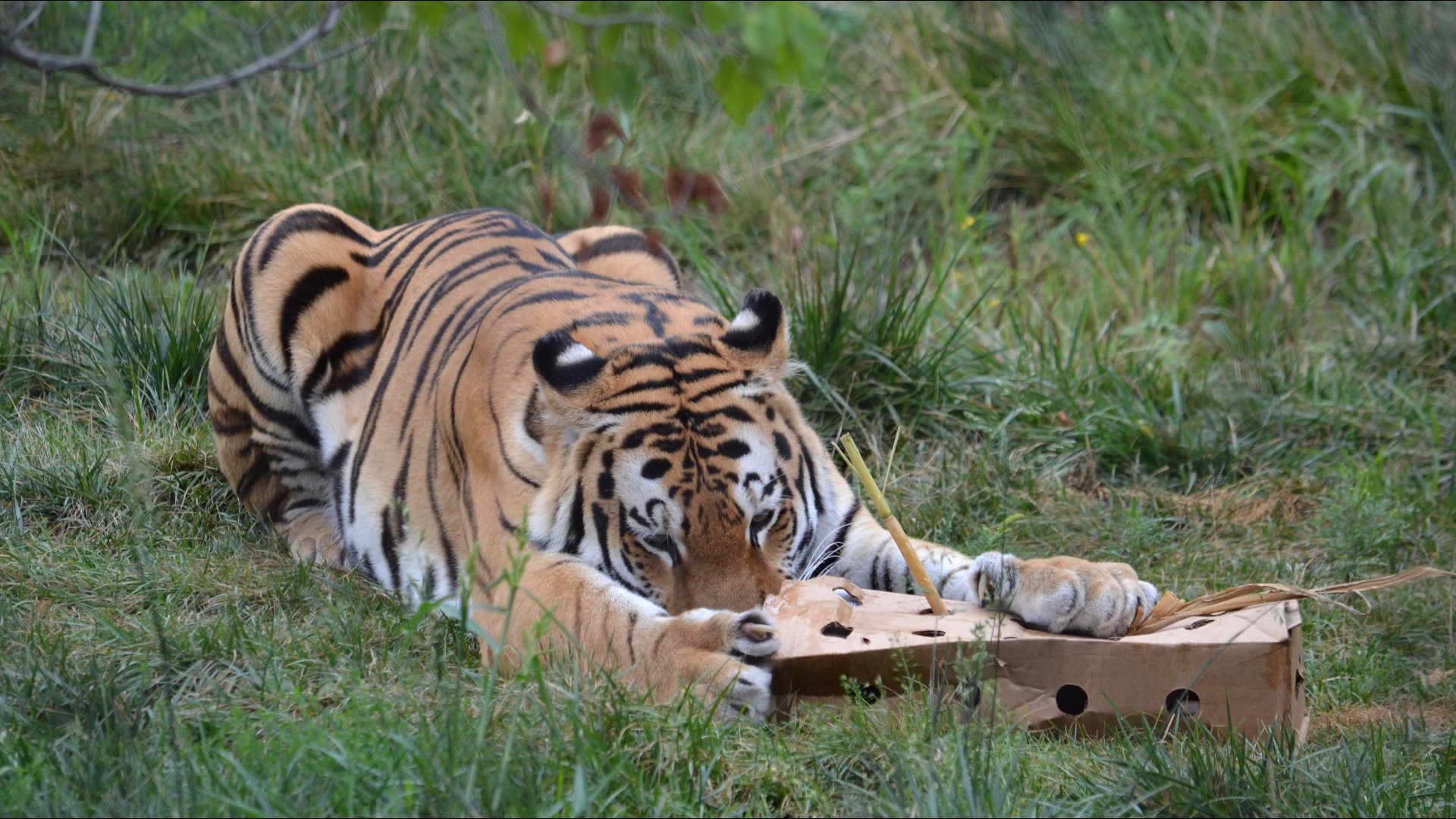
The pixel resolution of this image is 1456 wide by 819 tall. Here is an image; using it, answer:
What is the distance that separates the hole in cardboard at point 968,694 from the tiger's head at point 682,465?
534 mm

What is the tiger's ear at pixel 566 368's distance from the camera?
3295 millimetres

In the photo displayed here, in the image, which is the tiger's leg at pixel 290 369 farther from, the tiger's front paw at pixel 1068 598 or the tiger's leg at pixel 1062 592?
the tiger's front paw at pixel 1068 598

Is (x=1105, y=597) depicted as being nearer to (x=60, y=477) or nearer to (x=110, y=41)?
(x=60, y=477)

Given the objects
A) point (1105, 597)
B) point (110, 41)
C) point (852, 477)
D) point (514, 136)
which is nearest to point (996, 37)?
point (514, 136)

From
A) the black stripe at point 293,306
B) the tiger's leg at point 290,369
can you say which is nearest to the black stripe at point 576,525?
the tiger's leg at point 290,369

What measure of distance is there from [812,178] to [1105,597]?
4.72m

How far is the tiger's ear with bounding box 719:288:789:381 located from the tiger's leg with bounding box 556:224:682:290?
1.32 m

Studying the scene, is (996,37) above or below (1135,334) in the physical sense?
above

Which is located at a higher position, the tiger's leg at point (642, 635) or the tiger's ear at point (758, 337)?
the tiger's ear at point (758, 337)

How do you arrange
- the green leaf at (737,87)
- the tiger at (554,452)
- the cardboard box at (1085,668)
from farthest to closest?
the tiger at (554,452), the cardboard box at (1085,668), the green leaf at (737,87)

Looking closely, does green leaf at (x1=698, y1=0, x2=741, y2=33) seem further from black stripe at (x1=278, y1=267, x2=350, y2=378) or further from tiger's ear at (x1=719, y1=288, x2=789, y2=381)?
black stripe at (x1=278, y1=267, x2=350, y2=378)

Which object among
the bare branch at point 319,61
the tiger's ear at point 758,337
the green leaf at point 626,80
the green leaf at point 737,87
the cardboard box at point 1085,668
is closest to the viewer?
the green leaf at point 626,80

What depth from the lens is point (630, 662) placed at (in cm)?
305

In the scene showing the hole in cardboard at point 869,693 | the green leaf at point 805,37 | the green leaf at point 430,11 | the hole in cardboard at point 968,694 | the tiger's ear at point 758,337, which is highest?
the green leaf at point 430,11
